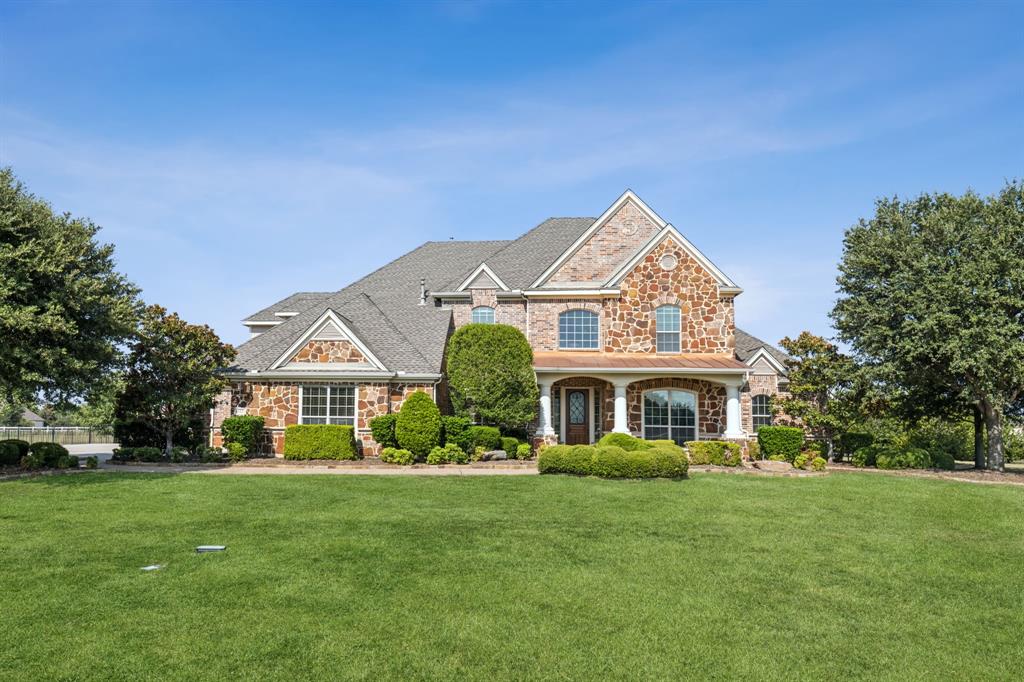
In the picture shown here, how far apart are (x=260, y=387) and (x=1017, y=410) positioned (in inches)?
1149

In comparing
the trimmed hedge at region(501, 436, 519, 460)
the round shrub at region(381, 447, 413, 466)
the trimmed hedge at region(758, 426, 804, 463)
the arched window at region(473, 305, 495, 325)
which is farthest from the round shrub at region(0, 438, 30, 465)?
the trimmed hedge at region(758, 426, 804, 463)

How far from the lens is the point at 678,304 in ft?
94.5

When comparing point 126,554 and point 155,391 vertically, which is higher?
point 155,391

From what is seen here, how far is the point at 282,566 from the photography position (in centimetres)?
964

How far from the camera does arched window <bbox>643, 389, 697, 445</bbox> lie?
92.2 feet

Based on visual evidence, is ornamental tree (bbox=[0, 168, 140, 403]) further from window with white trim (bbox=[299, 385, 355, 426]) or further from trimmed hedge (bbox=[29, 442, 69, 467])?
window with white trim (bbox=[299, 385, 355, 426])

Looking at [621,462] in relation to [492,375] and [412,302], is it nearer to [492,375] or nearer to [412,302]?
[492,375]

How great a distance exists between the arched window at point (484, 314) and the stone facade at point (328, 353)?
686 cm

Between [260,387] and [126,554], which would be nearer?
[126,554]

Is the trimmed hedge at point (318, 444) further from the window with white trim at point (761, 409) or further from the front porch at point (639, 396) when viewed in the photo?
the window with white trim at point (761, 409)

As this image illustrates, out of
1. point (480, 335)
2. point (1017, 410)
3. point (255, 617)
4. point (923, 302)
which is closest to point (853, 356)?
point (923, 302)

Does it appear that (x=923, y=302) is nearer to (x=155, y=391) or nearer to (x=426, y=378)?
(x=426, y=378)

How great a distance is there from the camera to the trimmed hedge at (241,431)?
79.8ft

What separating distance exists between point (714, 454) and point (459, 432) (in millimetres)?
8846
